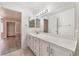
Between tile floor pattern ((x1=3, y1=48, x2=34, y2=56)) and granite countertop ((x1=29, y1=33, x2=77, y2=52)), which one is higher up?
granite countertop ((x1=29, y1=33, x2=77, y2=52))

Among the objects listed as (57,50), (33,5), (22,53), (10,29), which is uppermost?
(33,5)

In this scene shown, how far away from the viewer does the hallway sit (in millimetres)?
1744

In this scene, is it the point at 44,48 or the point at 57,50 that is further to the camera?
the point at 44,48

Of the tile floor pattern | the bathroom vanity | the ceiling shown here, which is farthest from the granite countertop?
the ceiling

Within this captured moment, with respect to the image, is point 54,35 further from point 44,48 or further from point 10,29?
point 10,29

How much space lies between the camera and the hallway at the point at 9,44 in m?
1.74

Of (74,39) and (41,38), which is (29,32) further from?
(74,39)

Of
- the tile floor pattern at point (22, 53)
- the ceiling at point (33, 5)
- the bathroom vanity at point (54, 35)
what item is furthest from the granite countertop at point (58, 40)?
the ceiling at point (33, 5)

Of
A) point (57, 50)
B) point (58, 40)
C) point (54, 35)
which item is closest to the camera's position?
point (57, 50)

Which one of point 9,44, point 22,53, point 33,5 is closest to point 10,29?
point 9,44

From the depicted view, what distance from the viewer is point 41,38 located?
5.82 ft

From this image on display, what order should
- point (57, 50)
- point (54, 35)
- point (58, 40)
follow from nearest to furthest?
1. point (57, 50)
2. point (58, 40)
3. point (54, 35)

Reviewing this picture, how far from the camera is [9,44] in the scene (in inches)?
70.6

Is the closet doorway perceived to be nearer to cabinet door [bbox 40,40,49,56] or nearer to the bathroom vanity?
the bathroom vanity
